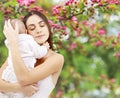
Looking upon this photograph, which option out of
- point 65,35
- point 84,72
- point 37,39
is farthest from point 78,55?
point 37,39

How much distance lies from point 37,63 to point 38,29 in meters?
0.19

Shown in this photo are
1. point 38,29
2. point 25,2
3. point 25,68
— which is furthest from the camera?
point 25,2

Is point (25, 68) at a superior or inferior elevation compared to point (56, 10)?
inferior

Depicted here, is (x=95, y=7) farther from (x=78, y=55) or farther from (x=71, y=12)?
(x=78, y=55)

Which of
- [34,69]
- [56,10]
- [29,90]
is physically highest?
[56,10]

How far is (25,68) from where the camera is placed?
2.76m

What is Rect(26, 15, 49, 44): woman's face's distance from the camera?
9.62 feet

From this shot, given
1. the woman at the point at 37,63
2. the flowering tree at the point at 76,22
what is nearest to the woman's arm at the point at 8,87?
the woman at the point at 37,63

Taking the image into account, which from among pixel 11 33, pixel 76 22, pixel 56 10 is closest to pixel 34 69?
pixel 11 33

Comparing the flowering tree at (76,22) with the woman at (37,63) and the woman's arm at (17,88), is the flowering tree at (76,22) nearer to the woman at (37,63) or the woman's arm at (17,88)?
the woman at (37,63)

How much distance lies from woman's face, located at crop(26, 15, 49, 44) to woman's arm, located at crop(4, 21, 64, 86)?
0.12 m

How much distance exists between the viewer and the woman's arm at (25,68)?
9.04 feet

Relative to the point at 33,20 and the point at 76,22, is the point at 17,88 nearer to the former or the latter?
the point at 33,20

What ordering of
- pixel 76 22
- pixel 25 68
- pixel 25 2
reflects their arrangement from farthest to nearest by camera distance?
pixel 76 22 → pixel 25 2 → pixel 25 68
